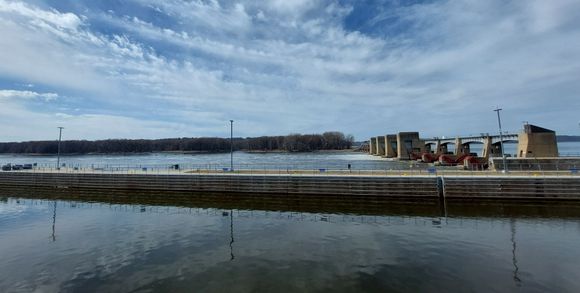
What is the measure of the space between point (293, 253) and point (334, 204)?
15.3 metres

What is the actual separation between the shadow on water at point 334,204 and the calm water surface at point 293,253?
Answer: 2.81 feet

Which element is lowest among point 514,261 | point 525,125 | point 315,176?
point 514,261

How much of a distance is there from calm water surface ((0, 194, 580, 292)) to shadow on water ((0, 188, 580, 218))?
86cm

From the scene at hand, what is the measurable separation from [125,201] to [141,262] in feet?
73.8

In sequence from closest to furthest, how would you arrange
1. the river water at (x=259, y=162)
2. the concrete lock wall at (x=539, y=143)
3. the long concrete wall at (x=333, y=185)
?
the long concrete wall at (x=333, y=185) < the concrete lock wall at (x=539, y=143) < the river water at (x=259, y=162)

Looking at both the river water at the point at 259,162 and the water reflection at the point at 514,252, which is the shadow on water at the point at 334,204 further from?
the river water at the point at 259,162

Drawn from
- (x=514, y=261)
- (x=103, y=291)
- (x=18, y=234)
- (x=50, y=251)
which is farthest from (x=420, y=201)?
(x=18, y=234)

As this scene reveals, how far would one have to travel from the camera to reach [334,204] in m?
30.5

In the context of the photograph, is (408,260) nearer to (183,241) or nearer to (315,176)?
(183,241)

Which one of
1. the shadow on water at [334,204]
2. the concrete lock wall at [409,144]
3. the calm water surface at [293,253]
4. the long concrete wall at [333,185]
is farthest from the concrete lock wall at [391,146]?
the calm water surface at [293,253]

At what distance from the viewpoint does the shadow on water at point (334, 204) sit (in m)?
25.6

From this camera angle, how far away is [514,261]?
1441cm

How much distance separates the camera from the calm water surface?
12266 mm

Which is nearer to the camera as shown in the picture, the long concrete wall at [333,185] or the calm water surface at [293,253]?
the calm water surface at [293,253]
